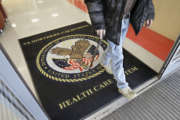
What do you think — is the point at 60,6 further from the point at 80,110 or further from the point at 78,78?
the point at 80,110

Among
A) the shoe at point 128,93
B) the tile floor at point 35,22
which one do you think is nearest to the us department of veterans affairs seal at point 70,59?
the tile floor at point 35,22

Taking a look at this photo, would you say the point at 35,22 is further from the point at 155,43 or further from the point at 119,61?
the point at 155,43

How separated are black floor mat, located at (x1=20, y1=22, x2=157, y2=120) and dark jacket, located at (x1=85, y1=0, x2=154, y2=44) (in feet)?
2.33

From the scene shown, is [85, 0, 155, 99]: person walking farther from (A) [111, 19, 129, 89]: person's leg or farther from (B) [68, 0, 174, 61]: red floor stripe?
(B) [68, 0, 174, 61]: red floor stripe

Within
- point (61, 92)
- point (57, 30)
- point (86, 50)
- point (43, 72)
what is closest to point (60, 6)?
point (57, 30)

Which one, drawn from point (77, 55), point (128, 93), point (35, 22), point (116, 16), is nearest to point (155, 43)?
point (128, 93)

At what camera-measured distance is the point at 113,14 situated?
0.91 m

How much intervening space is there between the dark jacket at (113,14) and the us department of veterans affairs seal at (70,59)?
0.79m

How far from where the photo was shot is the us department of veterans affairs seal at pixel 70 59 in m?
1.66

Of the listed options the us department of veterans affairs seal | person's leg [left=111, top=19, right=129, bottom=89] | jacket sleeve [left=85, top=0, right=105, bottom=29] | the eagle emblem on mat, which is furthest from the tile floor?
jacket sleeve [left=85, top=0, right=105, bottom=29]

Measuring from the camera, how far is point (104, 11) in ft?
3.17

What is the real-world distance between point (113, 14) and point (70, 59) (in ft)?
3.68

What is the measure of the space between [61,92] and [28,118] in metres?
0.66

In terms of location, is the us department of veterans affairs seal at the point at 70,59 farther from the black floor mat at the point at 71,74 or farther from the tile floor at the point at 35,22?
the tile floor at the point at 35,22
